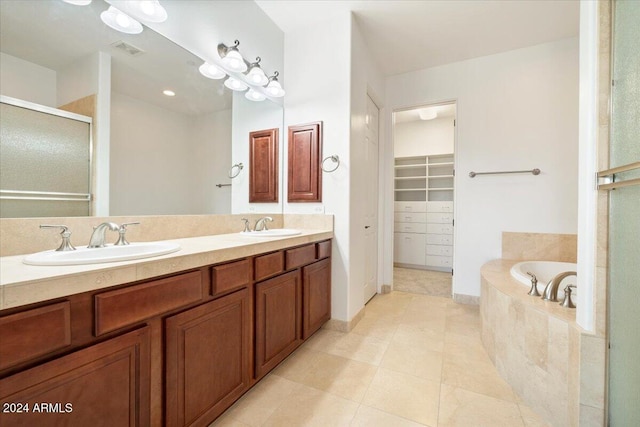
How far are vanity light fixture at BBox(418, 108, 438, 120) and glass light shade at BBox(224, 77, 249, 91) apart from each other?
119 inches

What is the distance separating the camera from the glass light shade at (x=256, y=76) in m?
2.06

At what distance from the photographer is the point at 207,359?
1.10 metres

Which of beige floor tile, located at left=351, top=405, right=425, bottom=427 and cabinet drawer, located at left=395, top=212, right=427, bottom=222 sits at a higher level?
cabinet drawer, located at left=395, top=212, right=427, bottom=222

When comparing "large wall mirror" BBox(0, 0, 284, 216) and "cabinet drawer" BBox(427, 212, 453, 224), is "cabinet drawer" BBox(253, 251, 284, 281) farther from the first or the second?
"cabinet drawer" BBox(427, 212, 453, 224)

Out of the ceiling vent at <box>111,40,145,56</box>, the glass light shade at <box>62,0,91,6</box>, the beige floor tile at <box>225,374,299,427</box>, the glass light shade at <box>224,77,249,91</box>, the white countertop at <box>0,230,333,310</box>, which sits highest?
the glass light shade at <box>224,77,249,91</box>

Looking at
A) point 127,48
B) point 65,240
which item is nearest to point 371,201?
point 127,48

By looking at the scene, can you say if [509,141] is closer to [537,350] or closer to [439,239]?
[439,239]

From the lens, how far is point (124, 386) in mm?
829

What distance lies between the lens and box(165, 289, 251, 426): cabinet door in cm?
97

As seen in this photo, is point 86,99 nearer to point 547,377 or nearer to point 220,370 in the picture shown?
point 220,370

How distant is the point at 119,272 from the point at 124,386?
0.37m

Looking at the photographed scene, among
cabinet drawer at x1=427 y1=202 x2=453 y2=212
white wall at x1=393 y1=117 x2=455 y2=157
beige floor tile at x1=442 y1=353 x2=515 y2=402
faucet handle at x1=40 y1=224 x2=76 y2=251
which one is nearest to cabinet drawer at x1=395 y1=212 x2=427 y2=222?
cabinet drawer at x1=427 y1=202 x2=453 y2=212

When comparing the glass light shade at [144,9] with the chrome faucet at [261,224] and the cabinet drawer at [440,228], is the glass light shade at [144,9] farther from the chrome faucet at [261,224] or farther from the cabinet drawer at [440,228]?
the cabinet drawer at [440,228]

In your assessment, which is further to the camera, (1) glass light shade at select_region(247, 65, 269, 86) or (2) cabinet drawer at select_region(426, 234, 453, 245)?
(2) cabinet drawer at select_region(426, 234, 453, 245)
